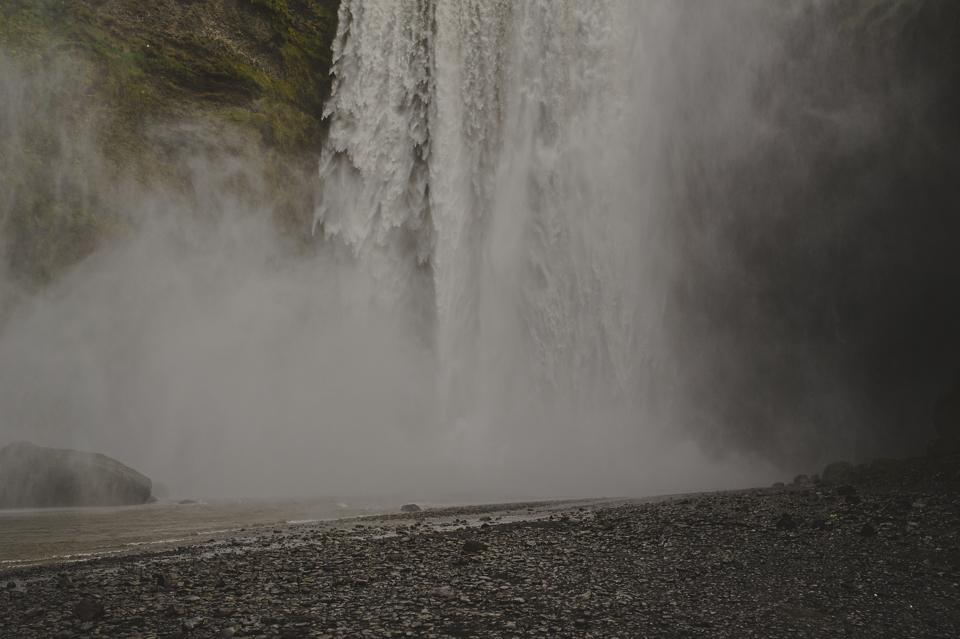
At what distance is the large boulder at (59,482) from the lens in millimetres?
12164

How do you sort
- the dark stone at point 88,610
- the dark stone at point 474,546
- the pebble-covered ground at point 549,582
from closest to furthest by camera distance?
the pebble-covered ground at point 549,582 → the dark stone at point 88,610 → the dark stone at point 474,546

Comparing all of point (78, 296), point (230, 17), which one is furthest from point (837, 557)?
point (230, 17)

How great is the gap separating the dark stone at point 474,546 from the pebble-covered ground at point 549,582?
0.02m

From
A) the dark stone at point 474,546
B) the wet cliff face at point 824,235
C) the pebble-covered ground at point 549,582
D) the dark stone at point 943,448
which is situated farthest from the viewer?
the wet cliff face at point 824,235

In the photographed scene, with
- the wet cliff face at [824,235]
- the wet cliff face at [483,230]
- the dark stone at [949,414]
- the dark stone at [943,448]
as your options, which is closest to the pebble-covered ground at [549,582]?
the dark stone at [943,448]

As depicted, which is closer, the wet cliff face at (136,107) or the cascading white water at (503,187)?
the wet cliff face at (136,107)

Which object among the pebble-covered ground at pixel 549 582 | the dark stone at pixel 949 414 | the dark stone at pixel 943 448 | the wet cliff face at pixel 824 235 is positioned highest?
the wet cliff face at pixel 824 235

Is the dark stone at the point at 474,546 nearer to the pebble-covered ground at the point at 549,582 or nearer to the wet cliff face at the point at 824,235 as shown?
the pebble-covered ground at the point at 549,582

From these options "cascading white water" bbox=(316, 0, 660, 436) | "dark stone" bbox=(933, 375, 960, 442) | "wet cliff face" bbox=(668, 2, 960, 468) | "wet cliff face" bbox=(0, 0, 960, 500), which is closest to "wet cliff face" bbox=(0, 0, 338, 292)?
"wet cliff face" bbox=(0, 0, 960, 500)

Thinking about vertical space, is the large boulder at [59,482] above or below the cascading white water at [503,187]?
below

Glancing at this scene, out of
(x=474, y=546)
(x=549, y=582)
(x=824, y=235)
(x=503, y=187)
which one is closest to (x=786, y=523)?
(x=549, y=582)

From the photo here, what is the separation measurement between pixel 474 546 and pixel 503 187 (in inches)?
645

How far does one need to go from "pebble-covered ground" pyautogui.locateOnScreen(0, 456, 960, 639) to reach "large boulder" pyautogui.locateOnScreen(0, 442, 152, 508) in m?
7.47

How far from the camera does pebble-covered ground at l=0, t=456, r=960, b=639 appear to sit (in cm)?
345
